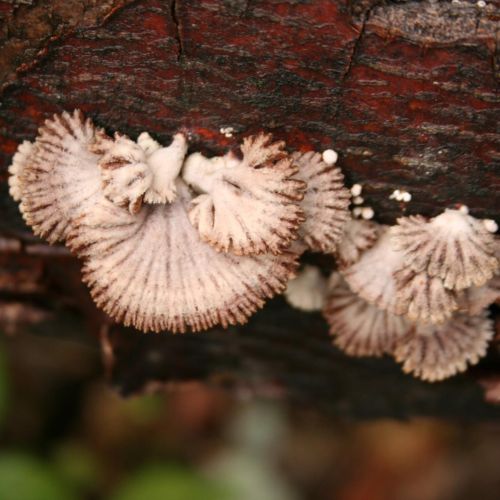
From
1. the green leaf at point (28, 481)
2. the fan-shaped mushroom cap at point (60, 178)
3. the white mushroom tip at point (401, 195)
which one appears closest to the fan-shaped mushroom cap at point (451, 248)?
the white mushroom tip at point (401, 195)

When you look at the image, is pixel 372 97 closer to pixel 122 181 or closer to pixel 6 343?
pixel 122 181

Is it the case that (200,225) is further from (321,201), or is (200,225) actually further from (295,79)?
(295,79)

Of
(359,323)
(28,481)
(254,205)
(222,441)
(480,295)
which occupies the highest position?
(254,205)

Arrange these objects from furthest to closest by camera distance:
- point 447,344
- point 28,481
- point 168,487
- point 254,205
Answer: point 168,487, point 28,481, point 447,344, point 254,205

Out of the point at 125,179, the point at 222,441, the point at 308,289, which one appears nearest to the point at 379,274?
the point at 308,289

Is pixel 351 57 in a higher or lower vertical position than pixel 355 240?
higher

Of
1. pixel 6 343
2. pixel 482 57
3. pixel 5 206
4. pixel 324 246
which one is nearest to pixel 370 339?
pixel 324 246
